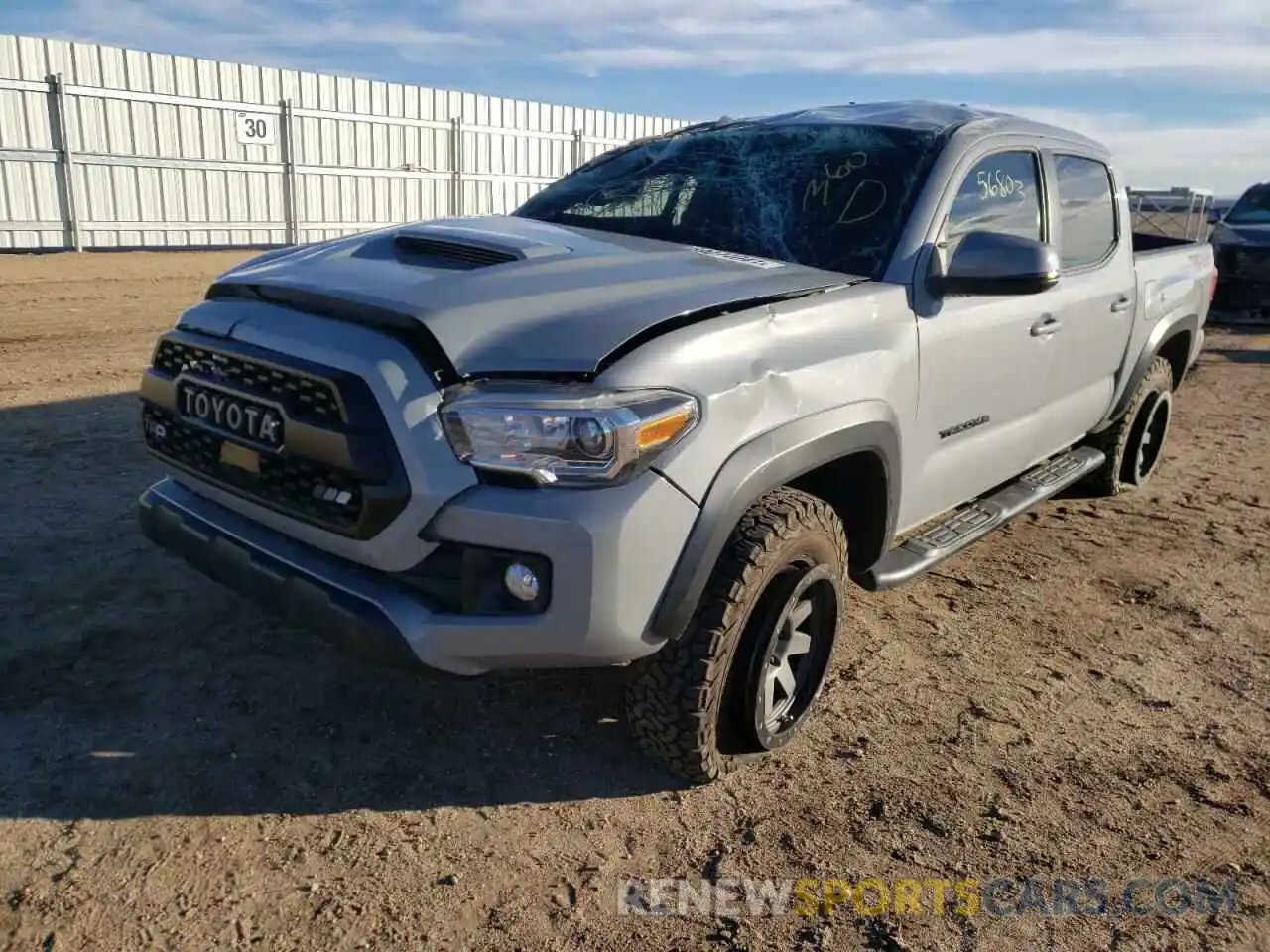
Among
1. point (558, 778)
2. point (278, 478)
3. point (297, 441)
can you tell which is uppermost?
point (297, 441)

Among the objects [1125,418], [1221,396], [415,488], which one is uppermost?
[415,488]

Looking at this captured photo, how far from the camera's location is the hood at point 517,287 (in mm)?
2375

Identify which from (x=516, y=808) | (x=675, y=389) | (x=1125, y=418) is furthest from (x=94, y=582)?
(x=1125, y=418)

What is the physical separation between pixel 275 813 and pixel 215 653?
928 millimetres

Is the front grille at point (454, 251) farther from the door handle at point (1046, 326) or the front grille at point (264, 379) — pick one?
the door handle at point (1046, 326)

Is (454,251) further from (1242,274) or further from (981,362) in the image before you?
(1242,274)

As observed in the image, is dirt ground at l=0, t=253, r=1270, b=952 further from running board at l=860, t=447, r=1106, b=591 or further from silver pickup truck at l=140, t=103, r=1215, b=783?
Answer: running board at l=860, t=447, r=1106, b=591

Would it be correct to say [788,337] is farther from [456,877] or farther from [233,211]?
[233,211]

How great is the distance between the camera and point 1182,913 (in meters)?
2.41

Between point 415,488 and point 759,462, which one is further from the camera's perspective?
point 759,462

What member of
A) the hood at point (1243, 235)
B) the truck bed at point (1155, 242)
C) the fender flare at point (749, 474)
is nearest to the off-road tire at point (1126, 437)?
the truck bed at point (1155, 242)

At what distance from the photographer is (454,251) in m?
3.02

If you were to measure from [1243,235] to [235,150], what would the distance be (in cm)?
1452

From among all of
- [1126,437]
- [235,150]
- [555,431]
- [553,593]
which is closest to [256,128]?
[235,150]
